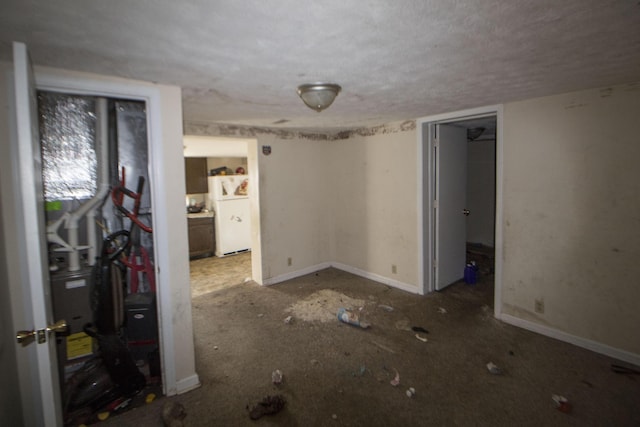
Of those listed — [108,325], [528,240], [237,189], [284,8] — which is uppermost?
[284,8]

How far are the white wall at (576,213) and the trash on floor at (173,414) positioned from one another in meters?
2.88

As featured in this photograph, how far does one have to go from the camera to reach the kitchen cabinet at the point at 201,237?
5566mm

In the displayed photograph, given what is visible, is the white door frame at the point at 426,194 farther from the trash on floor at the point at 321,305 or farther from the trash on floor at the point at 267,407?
the trash on floor at the point at 267,407

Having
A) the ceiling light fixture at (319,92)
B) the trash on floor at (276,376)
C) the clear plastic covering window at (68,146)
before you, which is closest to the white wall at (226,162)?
the clear plastic covering window at (68,146)

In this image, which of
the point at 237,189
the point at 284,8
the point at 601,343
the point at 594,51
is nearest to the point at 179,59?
the point at 284,8

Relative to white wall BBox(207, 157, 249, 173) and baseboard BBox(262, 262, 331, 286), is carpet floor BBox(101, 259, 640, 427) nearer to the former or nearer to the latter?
baseboard BBox(262, 262, 331, 286)

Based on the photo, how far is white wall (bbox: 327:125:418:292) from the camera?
12.4ft

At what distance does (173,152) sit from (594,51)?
243 cm

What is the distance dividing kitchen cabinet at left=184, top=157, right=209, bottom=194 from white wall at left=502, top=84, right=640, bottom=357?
512 centimetres

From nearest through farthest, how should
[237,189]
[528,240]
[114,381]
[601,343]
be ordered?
1. [114,381]
2. [601,343]
3. [528,240]
4. [237,189]

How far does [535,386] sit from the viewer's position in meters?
2.17

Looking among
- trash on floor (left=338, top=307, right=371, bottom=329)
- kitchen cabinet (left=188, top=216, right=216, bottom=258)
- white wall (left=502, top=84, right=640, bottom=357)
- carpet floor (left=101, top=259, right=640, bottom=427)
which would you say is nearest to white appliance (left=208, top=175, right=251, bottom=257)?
kitchen cabinet (left=188, top=216, right=216, bottom=258)

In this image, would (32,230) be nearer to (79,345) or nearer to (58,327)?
(58,327)

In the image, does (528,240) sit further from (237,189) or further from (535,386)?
(237,189)
